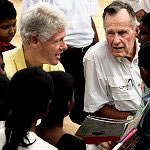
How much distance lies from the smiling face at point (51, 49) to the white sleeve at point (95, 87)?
375 mm

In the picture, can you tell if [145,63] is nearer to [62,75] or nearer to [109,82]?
[62,75]

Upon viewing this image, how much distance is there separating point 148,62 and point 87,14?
6.12ft

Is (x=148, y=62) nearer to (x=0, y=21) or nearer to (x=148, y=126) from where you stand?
(x=148, y=126)

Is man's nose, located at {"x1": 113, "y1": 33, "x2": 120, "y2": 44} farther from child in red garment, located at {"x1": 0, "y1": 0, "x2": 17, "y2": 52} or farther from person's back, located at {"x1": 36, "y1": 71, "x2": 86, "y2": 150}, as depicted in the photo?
person's back, located at {"x1": 36, "y1": 71, "x2": 86, "y2": 150}

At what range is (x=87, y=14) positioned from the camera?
15.1 feet

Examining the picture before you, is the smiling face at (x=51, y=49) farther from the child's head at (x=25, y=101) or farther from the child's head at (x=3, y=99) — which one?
the child's head at (x=25, y=101)

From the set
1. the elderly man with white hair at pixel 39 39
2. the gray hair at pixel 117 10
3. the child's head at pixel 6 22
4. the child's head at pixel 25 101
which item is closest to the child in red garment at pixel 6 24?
the child's head at pixel 6 22

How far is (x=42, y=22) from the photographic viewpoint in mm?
3176

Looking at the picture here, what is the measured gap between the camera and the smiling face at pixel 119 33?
138 inches

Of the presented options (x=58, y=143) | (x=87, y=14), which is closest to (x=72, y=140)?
(x=58, y=143)

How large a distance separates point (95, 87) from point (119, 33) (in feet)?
1.43

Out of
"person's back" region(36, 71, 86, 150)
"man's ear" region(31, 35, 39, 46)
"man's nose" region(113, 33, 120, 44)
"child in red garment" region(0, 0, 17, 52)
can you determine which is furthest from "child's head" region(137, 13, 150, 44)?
"person's back" region(36, 71, 86, 150)

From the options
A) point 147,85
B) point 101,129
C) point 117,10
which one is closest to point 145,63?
point 147,85

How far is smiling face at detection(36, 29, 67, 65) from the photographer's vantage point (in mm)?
3254
